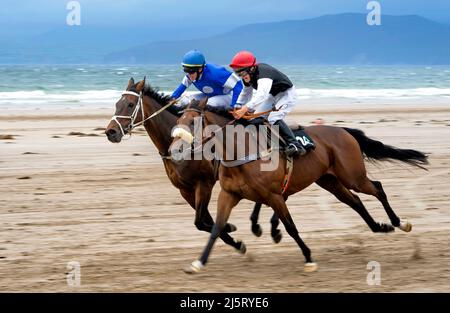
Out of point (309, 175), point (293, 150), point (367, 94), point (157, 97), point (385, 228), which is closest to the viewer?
point (293, 150)

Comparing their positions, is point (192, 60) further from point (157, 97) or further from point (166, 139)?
point (166, 139)

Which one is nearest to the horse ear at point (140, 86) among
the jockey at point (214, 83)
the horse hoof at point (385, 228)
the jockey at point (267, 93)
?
the jockey at point (214, 83)

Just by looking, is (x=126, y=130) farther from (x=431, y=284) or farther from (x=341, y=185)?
(x=431, y=284)

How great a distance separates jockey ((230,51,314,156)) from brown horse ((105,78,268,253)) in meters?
0.90

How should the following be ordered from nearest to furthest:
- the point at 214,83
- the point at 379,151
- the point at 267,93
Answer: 1. the point at 267,93
2. the point at 214,83
3. the point at 379,151

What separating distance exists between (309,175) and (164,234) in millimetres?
2188

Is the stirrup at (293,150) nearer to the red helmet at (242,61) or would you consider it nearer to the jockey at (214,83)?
the red helmet at (242,61)

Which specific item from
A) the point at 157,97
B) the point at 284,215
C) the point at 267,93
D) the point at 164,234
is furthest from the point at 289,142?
the point at 164,234

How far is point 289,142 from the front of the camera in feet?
25.4

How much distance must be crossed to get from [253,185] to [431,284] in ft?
6.22

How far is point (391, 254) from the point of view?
817cm

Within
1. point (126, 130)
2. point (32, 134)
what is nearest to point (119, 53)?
point (32, 134)
